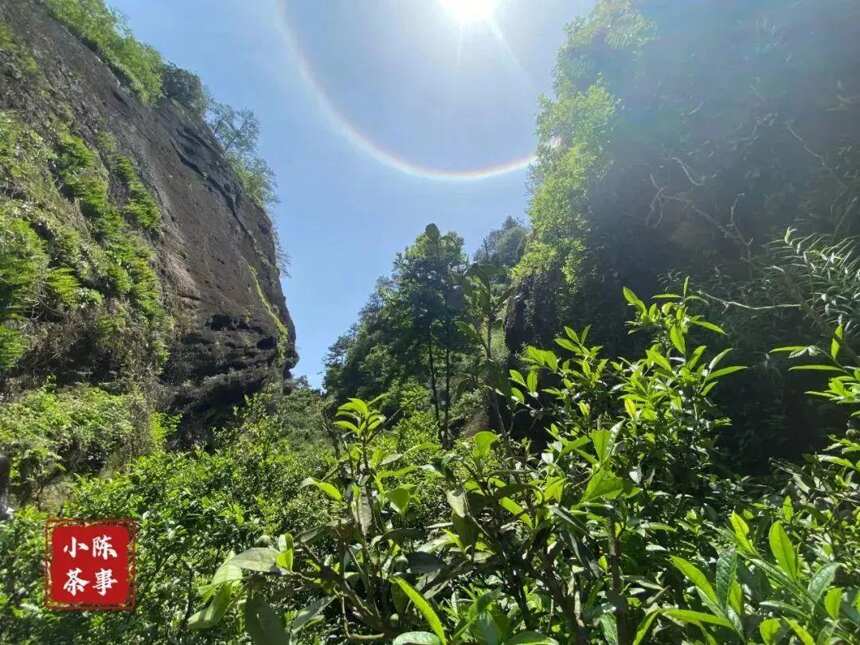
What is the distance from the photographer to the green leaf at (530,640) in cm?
48

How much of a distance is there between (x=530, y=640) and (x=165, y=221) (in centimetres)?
1167

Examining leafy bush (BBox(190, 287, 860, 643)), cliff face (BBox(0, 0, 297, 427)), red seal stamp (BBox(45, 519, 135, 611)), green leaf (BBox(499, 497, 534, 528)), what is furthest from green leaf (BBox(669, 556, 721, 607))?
cliff face (BBox(0, 0, 297, 427))

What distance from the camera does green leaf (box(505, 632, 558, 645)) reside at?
0.48 m

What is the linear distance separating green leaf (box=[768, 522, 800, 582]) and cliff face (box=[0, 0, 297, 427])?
6.17 metres

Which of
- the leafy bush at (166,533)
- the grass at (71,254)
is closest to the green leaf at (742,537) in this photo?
the leafy bush at (166,533)

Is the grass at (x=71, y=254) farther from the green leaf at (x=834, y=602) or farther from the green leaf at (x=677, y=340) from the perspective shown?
the green leaf at (x=834, y=602)

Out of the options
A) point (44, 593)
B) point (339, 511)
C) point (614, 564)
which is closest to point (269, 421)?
point (44, 593)

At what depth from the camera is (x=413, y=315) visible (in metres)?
15.1

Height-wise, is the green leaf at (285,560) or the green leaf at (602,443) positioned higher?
the green leaf at (602,443)

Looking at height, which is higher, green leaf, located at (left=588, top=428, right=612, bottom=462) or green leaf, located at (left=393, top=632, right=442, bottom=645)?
green leaf, located at (left=588, top=428, right=612, bottom=462)

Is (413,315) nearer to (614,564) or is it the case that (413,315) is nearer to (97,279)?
(97,279)

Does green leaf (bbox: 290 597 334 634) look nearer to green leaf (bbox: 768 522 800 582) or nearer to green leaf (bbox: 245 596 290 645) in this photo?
green leaf (bbox: 245 596 290 645)

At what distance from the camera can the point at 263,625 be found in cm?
56

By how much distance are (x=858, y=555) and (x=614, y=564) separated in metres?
0.51
